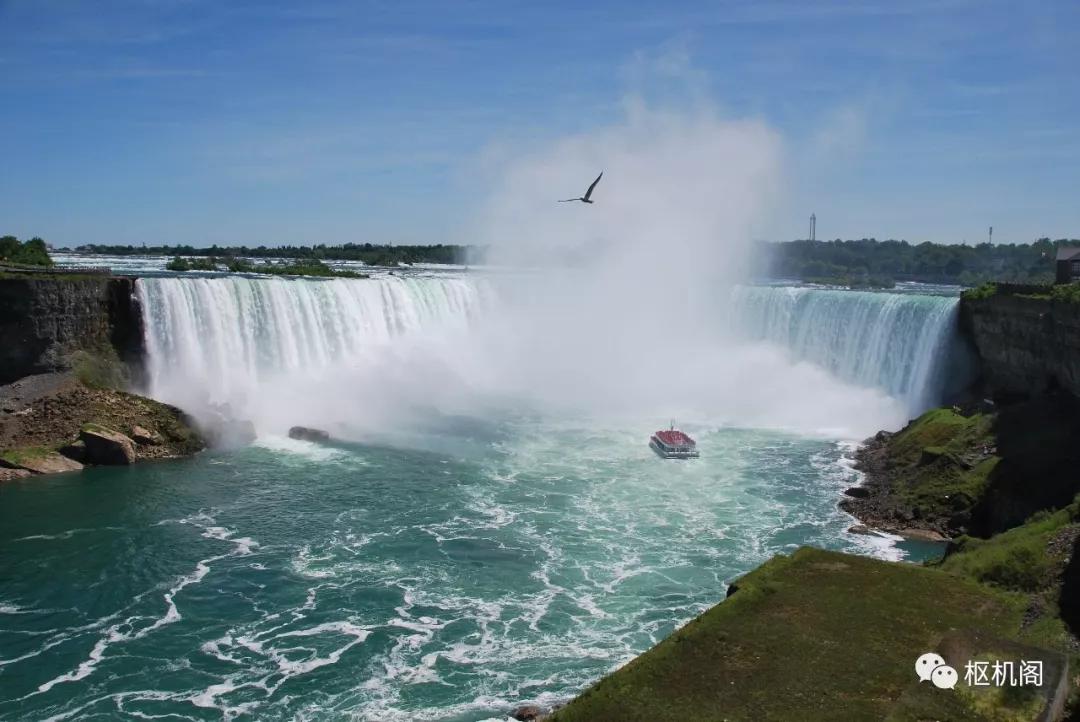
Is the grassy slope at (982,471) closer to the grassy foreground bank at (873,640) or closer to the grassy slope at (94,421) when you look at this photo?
the grassy foreground bank at (873,640)

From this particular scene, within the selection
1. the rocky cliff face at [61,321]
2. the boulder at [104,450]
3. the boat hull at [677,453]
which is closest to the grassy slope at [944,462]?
the boat hull at [677,453]

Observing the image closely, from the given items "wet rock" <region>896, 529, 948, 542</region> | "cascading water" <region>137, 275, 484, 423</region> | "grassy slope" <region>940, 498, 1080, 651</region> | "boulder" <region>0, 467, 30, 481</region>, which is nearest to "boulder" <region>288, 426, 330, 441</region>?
"cascading water" <region>137, 275, 484, 423</region>

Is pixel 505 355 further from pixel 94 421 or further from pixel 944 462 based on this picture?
pixel 944 462

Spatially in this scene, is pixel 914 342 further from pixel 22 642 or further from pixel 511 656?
pixel 22 642

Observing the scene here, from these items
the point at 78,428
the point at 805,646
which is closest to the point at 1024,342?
the point at 805,646

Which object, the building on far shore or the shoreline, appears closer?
the shoreline

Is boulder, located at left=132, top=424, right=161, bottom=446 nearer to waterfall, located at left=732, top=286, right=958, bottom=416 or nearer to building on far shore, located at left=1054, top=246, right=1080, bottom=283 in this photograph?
waterfall, located at left=732, top=286, right=958, bottom=416
